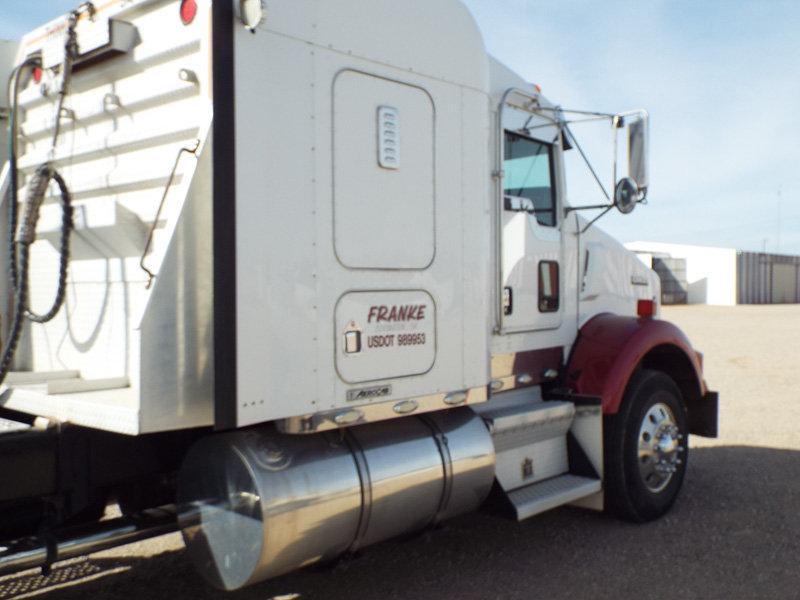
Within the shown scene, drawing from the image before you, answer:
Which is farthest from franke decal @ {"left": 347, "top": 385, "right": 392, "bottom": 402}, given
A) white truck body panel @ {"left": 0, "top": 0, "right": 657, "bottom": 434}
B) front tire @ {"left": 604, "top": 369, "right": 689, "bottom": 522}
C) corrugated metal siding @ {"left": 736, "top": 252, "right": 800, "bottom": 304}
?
corrugated metal siding @ {"left": 736, "top": 252, "right": 800, "bottom": 304}

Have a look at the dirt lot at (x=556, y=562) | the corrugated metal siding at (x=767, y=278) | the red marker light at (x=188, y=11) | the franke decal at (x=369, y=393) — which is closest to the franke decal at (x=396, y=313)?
the franke decal at (x=369, y=393)

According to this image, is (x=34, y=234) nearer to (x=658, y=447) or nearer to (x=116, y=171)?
(x=116, y=171)

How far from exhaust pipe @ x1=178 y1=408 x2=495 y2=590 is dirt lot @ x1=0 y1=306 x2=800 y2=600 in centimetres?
34

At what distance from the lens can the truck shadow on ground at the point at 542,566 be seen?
4320 millimetres

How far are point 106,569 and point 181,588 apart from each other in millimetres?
665

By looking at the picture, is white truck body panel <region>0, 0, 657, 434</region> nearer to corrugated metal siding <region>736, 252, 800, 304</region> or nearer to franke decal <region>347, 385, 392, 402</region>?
franke decal <region>347, 385, 392, 402</region>

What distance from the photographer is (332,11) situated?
3494 mm

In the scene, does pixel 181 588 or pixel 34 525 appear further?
pixel 181 588

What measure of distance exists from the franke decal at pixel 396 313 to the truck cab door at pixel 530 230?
98cm

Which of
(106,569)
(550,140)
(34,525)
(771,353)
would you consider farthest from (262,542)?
(771,353)

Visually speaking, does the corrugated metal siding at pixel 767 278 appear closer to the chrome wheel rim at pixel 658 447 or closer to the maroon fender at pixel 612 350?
the chrome wheel rim at pixel 658 447

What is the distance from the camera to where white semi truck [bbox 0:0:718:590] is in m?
3.15

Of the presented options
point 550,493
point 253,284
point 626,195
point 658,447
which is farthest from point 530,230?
point 253,284

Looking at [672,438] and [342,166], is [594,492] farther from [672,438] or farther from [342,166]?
[342,166]
